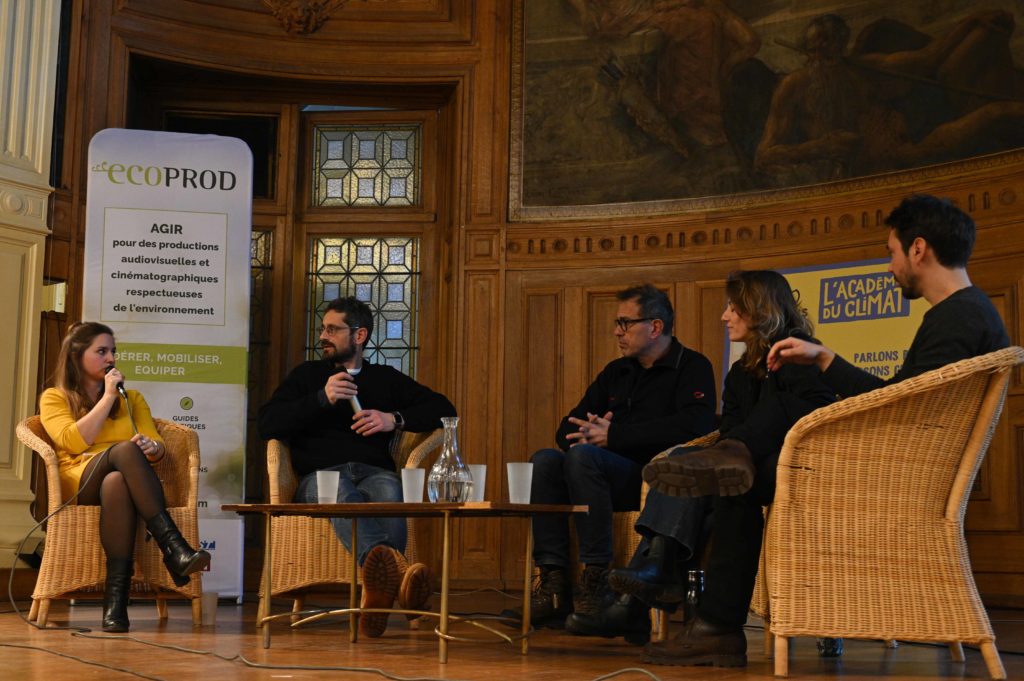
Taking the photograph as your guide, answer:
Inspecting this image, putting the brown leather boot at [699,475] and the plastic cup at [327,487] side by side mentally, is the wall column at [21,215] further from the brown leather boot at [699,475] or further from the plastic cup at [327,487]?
the brown leather boot at [699,475]

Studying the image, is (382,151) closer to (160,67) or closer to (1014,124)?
(160,67)

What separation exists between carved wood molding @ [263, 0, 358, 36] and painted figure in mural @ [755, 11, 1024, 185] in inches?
100

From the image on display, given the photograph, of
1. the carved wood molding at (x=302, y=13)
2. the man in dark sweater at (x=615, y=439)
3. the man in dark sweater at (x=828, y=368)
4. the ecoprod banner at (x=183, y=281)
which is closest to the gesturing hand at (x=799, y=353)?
the man in dark sweater at (x=828, y=368)

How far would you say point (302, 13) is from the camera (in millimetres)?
6680

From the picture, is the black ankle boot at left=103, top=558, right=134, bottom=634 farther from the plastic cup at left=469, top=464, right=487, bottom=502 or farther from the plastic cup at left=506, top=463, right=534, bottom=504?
the plastic cup at left=506, top=463, right=534, bottom=504

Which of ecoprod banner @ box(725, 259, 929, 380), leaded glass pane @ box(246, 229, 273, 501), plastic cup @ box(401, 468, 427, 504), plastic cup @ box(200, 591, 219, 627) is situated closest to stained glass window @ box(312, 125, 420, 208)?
leaded glass pane @ box(246, 229, 273, 501)

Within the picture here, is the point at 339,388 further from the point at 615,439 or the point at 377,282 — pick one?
the point at 377,282

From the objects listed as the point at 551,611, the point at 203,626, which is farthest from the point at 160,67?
the point at 551,611

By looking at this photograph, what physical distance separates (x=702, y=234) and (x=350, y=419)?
268 cm

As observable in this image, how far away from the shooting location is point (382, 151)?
7.04 metres

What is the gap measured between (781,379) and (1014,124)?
3.10 m

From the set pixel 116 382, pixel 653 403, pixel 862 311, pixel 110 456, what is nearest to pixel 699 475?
pixel 653 403

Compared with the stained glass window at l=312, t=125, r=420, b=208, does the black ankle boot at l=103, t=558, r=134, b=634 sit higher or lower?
lower

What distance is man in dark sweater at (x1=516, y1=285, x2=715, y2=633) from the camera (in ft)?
11.7
